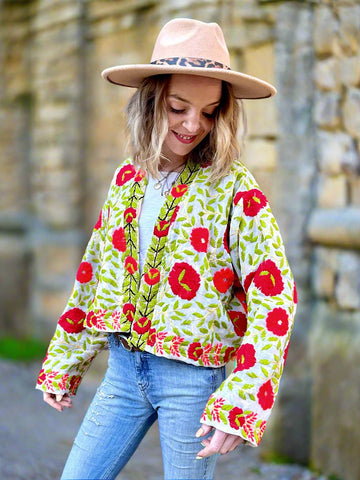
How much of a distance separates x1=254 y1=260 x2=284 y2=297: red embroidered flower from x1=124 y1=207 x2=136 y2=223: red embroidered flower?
0.38 meters

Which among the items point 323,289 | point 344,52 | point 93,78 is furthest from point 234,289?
point 93,78

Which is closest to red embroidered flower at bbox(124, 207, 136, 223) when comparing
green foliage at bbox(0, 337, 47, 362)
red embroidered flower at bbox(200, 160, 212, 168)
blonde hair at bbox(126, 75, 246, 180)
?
blonde hair at bbox(126, 75, 246, 180)

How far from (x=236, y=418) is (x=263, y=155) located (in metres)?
2.39

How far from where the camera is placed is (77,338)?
2.09 metres

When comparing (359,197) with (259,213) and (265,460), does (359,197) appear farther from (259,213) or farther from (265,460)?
(259,213)

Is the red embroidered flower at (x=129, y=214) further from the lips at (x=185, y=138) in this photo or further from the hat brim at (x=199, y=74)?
the hat brim at (x=199, y=74)

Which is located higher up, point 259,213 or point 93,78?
point 93,78

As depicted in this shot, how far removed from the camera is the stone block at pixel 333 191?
12.3ft

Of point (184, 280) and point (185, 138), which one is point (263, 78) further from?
point (184, 280)

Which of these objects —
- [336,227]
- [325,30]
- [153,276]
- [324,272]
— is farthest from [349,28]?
[153,276]

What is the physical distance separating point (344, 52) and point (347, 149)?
1.66 ft

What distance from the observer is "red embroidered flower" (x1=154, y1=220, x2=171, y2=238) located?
1.85 metres

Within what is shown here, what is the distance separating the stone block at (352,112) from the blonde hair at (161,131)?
1925mm

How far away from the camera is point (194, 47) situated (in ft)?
6.17
